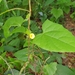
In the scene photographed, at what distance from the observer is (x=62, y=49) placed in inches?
26.6

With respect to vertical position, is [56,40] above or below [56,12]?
above

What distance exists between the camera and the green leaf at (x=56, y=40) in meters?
0.68

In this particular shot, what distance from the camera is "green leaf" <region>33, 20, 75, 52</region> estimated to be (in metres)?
0.68

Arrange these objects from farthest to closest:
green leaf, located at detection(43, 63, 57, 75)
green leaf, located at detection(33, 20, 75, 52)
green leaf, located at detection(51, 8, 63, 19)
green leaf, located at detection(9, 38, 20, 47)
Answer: green leaf, located at detection(51, 8, 63, 19)
green leaf, located at detection(9, 38, 20, 47)
green leaf, located at detection(43, 63, 57, 75)
green leaf, located at detection(33, 20, 75, 52)

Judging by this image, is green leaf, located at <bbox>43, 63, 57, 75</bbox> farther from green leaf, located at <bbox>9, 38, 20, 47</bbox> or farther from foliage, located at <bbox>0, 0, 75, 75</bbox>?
green leaf, located at <bbox>9, 38, 20, 47</bbox>

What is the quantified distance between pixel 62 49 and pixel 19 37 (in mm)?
1092

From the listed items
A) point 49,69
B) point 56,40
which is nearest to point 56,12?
point 49,69

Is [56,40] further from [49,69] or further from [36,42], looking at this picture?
[49,69]

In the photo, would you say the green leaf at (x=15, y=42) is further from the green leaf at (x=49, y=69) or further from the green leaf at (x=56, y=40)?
the green leaf at (x=56, y=40)

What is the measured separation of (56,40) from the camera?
0.71 meters

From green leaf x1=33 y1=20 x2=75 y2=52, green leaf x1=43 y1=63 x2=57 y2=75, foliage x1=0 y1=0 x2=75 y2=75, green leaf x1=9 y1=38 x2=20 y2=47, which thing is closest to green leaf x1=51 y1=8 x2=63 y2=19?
foliage x1=0 y1=0 x2=75 y2=75

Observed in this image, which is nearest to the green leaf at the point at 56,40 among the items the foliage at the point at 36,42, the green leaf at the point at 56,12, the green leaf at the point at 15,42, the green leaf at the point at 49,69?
the foliage at the point at 36,42

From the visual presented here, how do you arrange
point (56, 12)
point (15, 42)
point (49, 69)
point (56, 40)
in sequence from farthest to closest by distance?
point (56, 12) < point (15, 42) < point (49, 69) < point (56, 40)

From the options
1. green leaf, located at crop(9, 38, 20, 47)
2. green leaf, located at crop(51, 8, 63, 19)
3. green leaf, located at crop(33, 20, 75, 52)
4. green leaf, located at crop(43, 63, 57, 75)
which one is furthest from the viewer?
green leaf, located at crop(51, 8, 63, 19)
